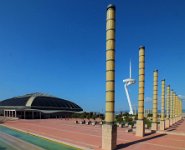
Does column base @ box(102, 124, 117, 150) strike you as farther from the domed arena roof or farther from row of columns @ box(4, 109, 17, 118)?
row of columns @ box(4, 109, 17, 118)

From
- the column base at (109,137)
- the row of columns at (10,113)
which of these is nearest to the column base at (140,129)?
the column base at (109,137)

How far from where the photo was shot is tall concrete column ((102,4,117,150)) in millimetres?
18141

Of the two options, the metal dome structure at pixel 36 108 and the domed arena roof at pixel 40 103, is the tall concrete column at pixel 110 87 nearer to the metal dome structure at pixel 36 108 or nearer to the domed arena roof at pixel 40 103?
the metal dome structure at pixel 36 108

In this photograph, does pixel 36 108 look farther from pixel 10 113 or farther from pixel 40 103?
pixel 10 113

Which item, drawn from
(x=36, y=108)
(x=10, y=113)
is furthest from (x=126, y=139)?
(x=10, y=113)

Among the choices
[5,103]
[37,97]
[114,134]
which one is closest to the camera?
[114,134]

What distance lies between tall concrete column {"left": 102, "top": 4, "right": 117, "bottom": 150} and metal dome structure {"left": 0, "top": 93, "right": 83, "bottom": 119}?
188ft

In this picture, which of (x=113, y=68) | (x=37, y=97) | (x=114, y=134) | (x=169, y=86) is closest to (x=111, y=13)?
(x=113, y=68)

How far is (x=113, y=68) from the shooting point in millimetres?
19297

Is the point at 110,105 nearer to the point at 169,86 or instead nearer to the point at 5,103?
the point at 169,86

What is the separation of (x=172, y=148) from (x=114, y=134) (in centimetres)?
423

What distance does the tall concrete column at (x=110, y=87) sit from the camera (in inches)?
714

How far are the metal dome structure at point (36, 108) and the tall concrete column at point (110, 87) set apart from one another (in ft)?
188

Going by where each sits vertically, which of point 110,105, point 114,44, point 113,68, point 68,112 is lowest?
point 68,112
